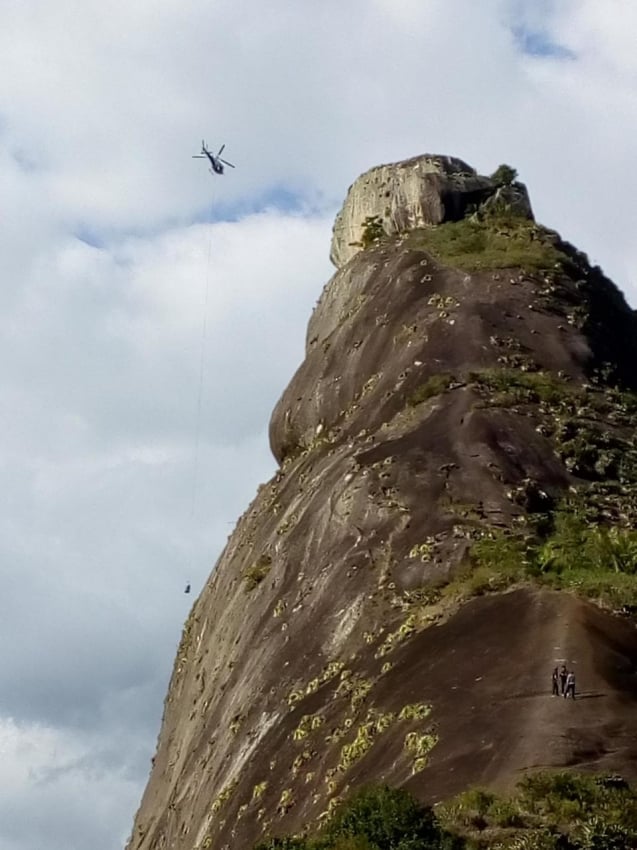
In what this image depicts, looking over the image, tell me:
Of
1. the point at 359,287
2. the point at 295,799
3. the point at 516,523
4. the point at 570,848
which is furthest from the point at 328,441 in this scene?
the point at 570,848

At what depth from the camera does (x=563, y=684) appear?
2517cm

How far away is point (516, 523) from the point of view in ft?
112

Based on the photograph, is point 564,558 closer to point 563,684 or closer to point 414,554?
point 414,554

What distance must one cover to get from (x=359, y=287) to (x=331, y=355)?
12.1 ft

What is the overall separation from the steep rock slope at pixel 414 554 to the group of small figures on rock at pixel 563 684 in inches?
13.5

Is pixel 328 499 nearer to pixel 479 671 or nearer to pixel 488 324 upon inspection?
pixel 488 324

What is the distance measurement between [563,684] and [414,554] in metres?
9.64

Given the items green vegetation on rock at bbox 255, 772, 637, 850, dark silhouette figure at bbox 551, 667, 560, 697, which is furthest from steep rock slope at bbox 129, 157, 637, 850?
green vegetation on rock at bbox 255, 772, 637, 850

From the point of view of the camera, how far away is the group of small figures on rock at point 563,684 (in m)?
25.0

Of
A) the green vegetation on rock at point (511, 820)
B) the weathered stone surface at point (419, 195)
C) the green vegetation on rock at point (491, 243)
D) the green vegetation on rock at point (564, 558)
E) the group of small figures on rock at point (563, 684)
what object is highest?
the weathered stone surface at point (419, 195)

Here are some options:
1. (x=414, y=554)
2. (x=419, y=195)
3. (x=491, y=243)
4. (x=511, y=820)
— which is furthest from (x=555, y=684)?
(x=419, y=195)

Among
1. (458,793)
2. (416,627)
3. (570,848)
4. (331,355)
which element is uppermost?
(331,355)

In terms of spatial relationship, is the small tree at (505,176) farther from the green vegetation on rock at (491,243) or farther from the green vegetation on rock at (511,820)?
the green vegetation on rock at (511,820)

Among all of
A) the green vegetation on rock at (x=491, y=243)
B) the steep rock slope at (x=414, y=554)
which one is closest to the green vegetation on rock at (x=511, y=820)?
the steep rock slope at (x=414, y=554)
